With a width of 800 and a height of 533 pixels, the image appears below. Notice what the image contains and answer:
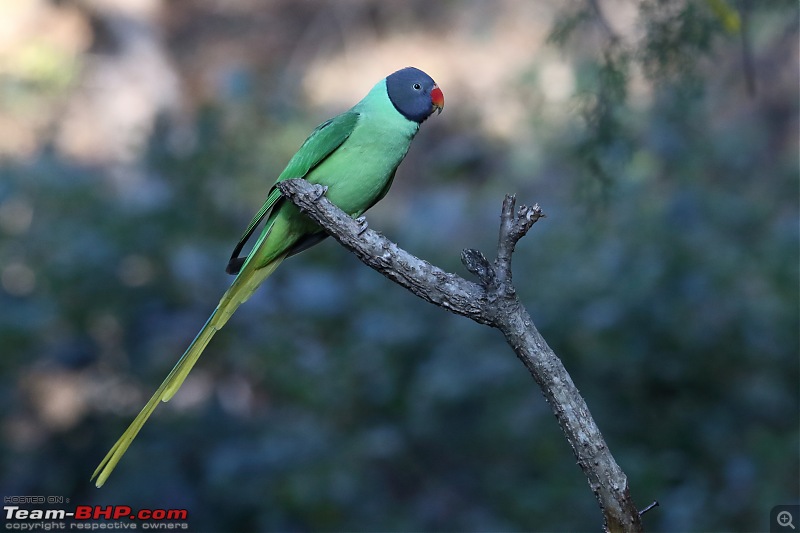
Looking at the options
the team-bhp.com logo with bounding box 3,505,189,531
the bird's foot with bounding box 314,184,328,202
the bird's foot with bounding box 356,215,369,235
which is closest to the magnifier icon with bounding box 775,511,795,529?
the bird's foot with bounding box 356,215,369,235

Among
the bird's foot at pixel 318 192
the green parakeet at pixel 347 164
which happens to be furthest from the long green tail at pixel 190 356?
the bird's foot at pixel 318 192

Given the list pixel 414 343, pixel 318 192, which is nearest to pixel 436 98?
pixel 318 192

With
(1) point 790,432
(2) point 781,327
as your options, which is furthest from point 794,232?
(1) point 790,432

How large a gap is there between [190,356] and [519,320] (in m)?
1.04

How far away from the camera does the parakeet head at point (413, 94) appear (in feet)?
9.18

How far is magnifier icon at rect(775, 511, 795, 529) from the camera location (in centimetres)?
367

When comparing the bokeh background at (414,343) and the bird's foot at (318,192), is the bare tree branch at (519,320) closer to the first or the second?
the bird's foot at (318,192)

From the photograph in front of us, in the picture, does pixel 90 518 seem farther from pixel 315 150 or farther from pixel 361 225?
pixel 361 225

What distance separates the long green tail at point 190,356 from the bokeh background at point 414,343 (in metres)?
1.53

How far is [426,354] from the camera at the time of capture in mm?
4535

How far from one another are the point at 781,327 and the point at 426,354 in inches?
74.1

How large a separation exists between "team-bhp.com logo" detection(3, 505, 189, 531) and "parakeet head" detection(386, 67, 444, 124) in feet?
7.91

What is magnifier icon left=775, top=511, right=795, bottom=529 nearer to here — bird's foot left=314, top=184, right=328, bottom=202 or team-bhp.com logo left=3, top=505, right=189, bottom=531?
bird's foot left=314, top=184, right=328, bottom=202

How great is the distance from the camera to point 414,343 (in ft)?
14.7
